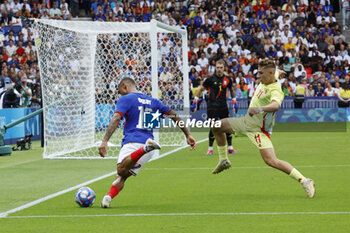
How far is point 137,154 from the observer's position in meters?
8.38

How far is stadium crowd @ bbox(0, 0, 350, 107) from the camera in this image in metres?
29.7

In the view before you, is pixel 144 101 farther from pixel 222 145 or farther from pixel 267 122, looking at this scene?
pixel 222 145

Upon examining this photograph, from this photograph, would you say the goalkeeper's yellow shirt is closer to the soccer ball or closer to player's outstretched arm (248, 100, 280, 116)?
player's outstretched arm (248, 100, 280, 116)

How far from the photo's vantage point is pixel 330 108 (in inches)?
1121

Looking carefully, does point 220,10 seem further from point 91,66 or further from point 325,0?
point 91,66

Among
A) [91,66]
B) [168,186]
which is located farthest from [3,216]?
[91,66]

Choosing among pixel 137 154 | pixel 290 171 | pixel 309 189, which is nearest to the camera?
pixel 137 154

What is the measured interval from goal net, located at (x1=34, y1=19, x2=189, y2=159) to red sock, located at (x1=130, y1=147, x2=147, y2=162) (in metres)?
6.79

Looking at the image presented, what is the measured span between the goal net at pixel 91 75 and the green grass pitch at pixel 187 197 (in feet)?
6.77

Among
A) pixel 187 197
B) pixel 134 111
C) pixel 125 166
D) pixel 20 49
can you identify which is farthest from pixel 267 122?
pixel 20 49

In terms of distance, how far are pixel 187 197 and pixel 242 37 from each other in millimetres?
24352

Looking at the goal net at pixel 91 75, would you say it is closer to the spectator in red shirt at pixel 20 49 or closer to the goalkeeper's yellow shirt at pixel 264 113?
the goalkeeper's yellow shirt at pixel 264 113

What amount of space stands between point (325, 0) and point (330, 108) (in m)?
8.50

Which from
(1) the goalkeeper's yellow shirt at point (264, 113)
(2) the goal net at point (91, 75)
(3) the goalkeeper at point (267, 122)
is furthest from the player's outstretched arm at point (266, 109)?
(2) the goal net at point (91, 75)
